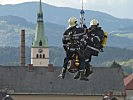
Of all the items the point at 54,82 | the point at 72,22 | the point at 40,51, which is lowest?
the point at 54,82

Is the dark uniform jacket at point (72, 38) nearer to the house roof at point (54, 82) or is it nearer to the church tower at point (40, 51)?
the house roof at point (54, 82)

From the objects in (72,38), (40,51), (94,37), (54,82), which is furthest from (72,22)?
(40,51)

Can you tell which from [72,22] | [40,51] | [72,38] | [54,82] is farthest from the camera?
[40,51]

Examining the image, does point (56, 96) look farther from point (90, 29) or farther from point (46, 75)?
point (90, 29)

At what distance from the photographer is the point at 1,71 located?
107 metres

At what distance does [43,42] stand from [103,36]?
153 metres

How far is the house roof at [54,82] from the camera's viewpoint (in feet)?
349

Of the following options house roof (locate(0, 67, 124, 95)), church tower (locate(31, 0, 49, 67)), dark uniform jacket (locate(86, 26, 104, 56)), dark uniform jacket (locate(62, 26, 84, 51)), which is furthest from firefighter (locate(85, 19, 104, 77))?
church tower (locate(31, 0, 49, 67))

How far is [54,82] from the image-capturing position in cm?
10794

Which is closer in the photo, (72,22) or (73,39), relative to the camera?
(72,22)

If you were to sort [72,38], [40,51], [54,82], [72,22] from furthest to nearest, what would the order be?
[40,51] < [54,82] < [72,38] < [72,22]

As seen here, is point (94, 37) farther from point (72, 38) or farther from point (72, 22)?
point (72, 22)

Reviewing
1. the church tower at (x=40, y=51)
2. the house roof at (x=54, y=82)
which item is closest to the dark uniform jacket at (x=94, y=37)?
the house roof at (x=54, y=82)

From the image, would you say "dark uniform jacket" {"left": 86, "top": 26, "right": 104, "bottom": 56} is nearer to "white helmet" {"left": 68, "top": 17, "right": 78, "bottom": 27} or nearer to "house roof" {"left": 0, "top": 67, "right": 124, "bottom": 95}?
"white helmet" {"left": 68, "top": 17, "right": 78, "bottom": 27}
